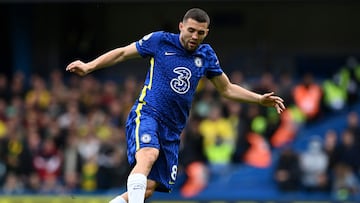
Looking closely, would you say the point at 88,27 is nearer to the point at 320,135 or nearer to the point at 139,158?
the point at 320,135

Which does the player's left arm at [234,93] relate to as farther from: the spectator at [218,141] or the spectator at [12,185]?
the spectator at [12,185]

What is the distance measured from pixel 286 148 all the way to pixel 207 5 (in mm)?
6561

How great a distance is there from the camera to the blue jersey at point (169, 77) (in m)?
10.1

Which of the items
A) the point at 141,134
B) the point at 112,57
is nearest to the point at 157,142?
the point at 141,134

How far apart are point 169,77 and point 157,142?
66 cm

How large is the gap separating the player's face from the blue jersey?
98 millimetres

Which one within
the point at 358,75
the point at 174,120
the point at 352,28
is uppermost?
the point at 352,28

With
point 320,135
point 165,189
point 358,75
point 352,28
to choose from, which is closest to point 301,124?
point 320,135

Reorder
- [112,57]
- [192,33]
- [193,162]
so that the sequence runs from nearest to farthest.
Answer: [192,33]
[112,57]
[193,162]

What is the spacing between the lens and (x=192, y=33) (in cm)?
1000

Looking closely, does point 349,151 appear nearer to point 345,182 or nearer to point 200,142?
point 345,182

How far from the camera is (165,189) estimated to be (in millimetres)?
10281

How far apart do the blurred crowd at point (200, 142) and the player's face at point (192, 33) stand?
8.47 m

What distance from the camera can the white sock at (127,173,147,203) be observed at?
952cm
